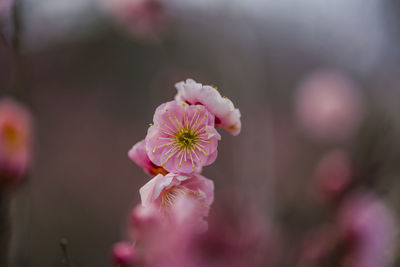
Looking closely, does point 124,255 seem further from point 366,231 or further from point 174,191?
point 366,231

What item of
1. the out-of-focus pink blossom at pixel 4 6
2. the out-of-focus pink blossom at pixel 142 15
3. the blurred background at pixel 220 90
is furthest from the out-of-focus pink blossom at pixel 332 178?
the out-of-focus pink blossom at pixel 142 15

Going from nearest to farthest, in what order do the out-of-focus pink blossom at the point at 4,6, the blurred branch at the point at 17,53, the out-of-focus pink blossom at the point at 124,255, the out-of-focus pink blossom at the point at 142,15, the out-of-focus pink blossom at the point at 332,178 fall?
the out-of-focus pink blossom at the point at 124,255 → the blurred branch at the point at 17,53 → the out-of-focus pink blossom at the point at 4,6 → the out-of-focus pink blossom at the point at 332,178 → the out-of-focus pink blossom at the point at 142,15

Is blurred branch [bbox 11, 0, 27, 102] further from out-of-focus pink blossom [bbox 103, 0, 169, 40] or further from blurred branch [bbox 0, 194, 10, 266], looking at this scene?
out-of-focus pink blossom [bbox 103, 0, 169, 40]

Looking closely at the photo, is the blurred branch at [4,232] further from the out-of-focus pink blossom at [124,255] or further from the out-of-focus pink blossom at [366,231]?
the out-of-focus pink blossom at [366,231]

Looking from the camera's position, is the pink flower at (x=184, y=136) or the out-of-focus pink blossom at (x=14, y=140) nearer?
the pink flower at (x=184, y=136)

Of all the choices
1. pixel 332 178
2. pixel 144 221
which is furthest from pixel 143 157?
pixel 332 178

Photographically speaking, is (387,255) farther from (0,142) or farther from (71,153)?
(71,153)
